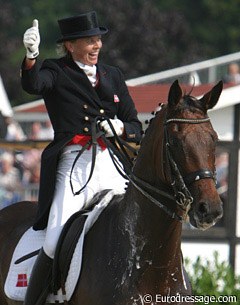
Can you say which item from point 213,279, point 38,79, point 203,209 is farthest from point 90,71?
point 213,279

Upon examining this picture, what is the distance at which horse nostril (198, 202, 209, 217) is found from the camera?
293 inches

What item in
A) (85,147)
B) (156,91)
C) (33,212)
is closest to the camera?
(85,147)

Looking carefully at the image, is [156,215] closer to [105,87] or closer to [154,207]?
[154,207]

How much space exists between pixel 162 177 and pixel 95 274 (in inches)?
33.8

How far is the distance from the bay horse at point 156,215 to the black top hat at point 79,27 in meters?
1.02

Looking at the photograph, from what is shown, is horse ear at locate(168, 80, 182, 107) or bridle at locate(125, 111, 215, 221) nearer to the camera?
bridle at locate(125, 111, 215, 221)

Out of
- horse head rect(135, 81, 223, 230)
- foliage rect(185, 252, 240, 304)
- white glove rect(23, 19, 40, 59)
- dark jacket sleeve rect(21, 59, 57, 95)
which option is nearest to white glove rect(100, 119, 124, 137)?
dark jacket sleeve rect(21, 59, 57, 95)

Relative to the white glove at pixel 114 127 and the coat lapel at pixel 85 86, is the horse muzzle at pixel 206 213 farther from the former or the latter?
the coat lapel at pixel 85 86

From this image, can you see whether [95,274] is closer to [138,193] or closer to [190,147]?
[138,193]

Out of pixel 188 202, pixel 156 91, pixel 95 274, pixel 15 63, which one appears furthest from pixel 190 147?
pixel 15 63

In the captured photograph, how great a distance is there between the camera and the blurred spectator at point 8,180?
16031 mm

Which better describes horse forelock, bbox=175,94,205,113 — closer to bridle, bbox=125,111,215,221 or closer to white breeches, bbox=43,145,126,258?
bridle, bbox=125,111,215,221

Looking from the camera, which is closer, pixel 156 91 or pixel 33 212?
pixel 33 212

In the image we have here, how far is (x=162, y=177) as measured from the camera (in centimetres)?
802
